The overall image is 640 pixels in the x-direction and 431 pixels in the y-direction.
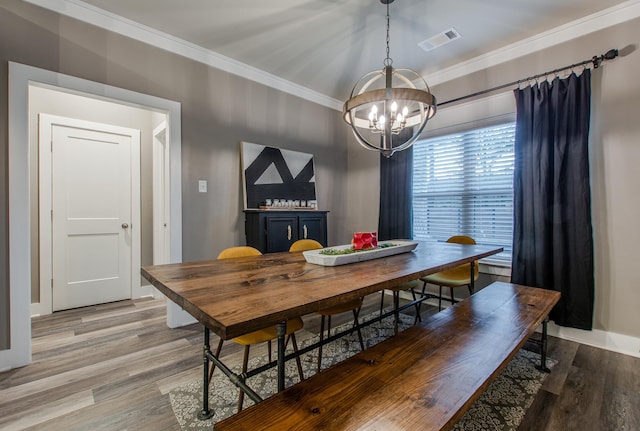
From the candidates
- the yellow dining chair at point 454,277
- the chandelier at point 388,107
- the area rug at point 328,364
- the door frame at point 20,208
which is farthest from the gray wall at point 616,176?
the door frame at point 20,208

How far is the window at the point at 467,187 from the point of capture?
119 inches

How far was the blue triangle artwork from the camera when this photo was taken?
332 centimetres

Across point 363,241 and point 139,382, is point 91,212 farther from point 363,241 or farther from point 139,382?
point 363,241

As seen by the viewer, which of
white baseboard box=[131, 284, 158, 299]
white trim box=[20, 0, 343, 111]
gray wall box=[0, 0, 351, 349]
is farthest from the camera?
white baseboard box=[131, 284, 158, 299]

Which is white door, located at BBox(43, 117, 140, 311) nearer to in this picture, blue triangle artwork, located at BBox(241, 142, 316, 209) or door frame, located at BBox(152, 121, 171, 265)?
door frame, located at BBox(152, 121, 171, 265)

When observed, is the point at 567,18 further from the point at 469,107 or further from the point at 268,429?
the point at 268,429

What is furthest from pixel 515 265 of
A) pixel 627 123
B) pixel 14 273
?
pixel 14 273

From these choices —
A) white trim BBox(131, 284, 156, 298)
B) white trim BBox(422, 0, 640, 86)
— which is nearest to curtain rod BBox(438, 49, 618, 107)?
white trim BBox(422, 0, 640, 86)

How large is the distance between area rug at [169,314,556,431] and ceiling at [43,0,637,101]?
281 cm

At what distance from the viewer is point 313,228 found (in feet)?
11.7

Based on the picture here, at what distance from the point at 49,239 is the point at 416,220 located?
4.34 meters

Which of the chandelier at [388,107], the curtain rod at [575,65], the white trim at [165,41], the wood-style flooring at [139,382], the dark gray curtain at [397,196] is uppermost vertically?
the white trim at [165,41]

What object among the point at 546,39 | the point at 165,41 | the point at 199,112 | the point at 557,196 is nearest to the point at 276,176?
the point at 199,112

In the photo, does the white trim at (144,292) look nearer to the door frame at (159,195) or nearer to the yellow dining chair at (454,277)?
the door frame at (159,195)
